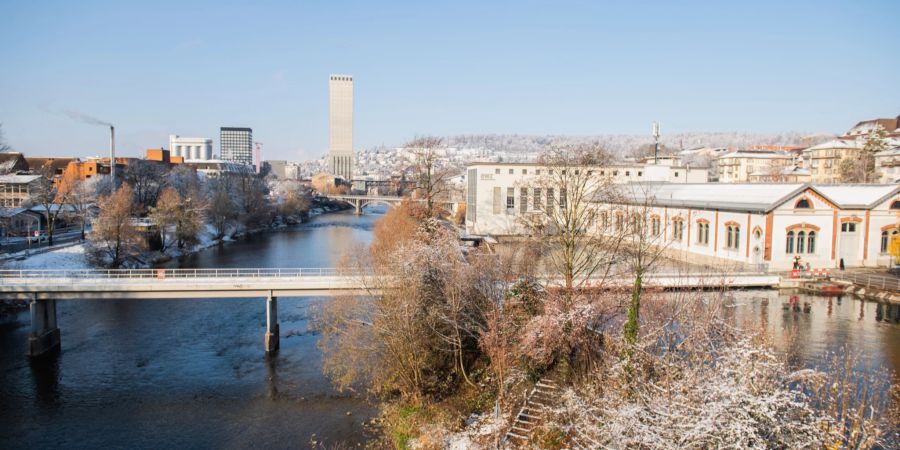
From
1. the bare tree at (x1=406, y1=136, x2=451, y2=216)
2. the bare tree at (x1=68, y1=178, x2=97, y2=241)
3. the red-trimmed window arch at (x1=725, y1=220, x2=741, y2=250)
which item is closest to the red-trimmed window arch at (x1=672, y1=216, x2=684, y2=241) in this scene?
the red-trimmed window arch at (x1=725, y1=220, x2=741, y2=250)

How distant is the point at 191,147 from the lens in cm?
18988

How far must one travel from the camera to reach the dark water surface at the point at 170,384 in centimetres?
→ 1472

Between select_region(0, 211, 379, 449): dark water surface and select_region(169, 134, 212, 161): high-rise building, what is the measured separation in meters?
175

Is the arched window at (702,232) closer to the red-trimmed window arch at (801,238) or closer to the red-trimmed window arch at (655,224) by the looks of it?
the red-trimmed window arch at (655,224)

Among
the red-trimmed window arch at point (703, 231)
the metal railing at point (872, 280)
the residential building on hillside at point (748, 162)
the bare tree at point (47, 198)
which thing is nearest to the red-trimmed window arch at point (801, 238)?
the metal railing at point (872, 280)

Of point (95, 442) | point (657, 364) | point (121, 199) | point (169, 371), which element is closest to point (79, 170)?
point (121, 199)

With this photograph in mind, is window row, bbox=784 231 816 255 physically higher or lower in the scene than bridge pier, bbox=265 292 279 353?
higher

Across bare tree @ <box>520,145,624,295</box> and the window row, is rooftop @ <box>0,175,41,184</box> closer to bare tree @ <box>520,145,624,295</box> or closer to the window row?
bare tree @ <box>520,145,624,295</box>

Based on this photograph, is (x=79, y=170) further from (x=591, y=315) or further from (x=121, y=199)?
(x=591, y=315)

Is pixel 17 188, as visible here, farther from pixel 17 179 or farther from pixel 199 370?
pixel 199 370

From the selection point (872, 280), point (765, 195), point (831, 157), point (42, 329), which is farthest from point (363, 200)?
point (872, 280)

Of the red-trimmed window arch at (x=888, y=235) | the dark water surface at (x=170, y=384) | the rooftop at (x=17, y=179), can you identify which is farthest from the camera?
the rooftop at (x=17, y=179)

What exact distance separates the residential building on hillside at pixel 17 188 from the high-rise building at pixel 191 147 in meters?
150

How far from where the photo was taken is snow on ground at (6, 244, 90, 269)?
29.7 metres
